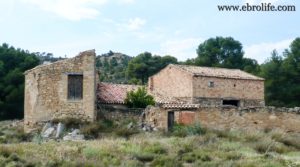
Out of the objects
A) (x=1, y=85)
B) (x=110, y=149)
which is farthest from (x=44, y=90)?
(x=1, y=85)

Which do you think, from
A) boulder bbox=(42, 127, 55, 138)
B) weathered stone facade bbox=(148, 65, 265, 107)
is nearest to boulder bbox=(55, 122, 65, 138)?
boulder bbox=(42, 127, 55, 138)

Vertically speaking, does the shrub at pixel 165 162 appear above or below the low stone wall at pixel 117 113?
below

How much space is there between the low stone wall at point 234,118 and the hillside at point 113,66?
28640mm

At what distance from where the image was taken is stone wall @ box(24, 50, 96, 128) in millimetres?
26031

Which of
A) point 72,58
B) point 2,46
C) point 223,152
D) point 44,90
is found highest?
point 2,46

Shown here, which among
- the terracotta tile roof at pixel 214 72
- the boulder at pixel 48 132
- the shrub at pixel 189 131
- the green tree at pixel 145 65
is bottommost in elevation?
the boulder at pixel 48 132

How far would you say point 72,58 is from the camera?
2647 centimetres

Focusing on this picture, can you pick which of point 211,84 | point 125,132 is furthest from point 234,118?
point 211,84

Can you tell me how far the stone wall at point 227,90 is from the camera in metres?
34.1

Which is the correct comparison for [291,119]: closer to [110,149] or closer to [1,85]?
[110,149]

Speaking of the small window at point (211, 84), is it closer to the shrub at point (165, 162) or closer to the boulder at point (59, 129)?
the boulder at point (59, 129)

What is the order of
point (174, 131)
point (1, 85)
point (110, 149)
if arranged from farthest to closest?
point (1, 85) < point (174, 131) < point (110, 149)

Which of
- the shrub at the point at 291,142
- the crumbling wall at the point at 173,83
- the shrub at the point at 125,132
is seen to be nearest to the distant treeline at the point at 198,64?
the crumbling wall at the point at 173,83

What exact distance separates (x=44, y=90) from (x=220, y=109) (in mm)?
9637
